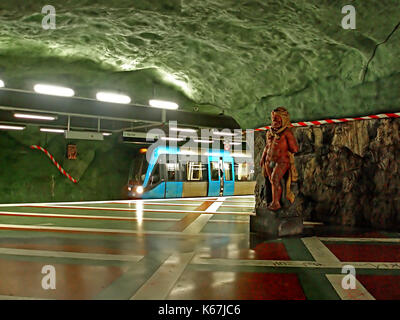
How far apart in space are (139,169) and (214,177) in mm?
3571

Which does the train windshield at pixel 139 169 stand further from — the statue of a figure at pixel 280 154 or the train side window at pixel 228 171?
the statue of a figure at pixel 280 154

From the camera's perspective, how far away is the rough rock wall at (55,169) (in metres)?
14.5

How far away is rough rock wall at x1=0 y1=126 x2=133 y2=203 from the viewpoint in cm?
1455

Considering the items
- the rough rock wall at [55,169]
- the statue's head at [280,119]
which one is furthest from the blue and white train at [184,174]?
the statue's head at [280,119]

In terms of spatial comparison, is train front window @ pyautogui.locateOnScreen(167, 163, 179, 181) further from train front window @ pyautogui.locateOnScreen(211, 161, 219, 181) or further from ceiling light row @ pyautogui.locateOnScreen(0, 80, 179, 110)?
ceiling light row @ pyautogui.locateOnScreen(0, 80, 179, 110)

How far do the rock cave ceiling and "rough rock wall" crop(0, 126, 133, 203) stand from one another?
22.8 feet

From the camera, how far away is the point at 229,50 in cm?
650

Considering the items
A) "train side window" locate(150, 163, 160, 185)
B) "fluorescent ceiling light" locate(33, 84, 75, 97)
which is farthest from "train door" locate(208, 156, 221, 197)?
"fluorescent ceiling light" locate(33, 84, 75, 97)

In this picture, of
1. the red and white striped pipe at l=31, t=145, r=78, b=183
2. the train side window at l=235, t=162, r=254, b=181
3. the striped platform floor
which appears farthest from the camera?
the train side window at l=235, t=162, r=254, b=181

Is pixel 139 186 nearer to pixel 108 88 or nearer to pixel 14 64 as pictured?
pixel 108 88

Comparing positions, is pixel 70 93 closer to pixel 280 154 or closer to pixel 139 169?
pixel 139 169

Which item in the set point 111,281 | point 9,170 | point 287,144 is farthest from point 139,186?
point 111,281

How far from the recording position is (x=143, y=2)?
4531 millimetres

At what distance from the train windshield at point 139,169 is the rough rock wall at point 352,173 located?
7.72 m
